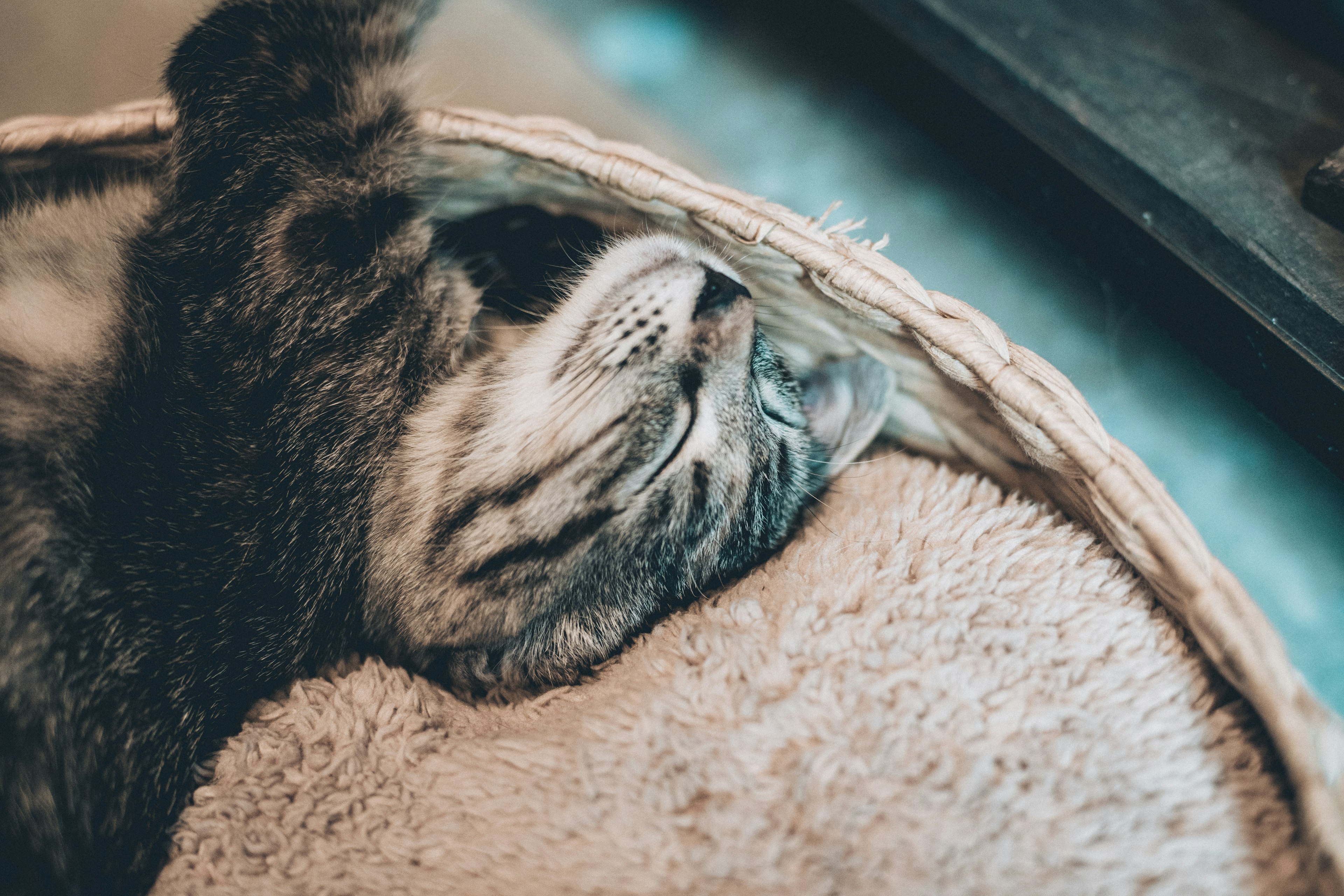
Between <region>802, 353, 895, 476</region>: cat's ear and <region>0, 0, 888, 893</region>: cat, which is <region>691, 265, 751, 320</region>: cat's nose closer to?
<region>0, 0, 888, 893</region>: cat

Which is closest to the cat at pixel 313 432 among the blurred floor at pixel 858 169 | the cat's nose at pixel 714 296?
the cat's nose at pixel 714 296

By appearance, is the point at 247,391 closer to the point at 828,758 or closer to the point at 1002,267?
the point at 828,758

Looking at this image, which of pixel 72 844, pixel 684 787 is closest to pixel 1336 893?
pixel 684 787

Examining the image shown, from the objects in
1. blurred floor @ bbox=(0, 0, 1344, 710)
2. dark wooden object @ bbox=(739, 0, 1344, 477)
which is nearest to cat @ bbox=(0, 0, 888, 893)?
blurred floor @ bbox=(0, 0, 1344, 710)

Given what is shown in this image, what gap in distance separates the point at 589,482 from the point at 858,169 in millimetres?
1103

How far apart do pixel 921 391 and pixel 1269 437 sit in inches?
27.3

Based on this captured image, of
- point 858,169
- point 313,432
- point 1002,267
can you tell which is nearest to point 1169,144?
point 1002,267

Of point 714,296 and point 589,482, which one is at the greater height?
point 714,296

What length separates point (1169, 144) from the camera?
4.52 feet

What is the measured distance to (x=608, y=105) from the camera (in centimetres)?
183

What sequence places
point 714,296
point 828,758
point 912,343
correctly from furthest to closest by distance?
A: point 912,343
point 714,296
point 828,758

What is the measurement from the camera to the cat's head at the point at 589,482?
3.38 feet

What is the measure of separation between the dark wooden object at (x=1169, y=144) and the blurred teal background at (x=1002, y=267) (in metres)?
0.13

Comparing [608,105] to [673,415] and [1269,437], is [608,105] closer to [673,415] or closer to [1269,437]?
[673,415]
